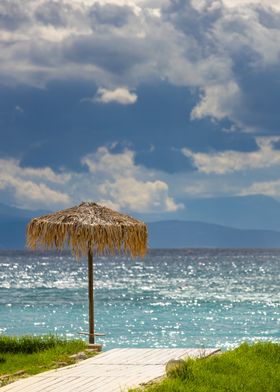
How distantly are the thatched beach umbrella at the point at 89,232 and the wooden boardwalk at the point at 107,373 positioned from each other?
256cm

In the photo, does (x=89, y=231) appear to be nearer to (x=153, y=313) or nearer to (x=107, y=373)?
(x=107, y=373)

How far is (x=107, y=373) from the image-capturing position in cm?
1271

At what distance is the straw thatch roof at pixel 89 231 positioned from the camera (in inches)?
658

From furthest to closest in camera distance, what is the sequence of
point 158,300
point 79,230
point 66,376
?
1. point 158,300
2. point 79,230
3. point 66,376

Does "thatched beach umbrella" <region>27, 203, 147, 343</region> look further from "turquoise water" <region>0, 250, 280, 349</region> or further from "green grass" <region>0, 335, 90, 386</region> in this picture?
"turquoise water" <region>0, 250, 280, 349</region>

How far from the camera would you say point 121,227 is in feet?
55.7

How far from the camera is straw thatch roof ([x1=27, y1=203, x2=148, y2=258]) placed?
16.7 m

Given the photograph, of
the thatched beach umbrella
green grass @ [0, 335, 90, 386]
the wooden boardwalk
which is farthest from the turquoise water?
the wooden boardwalk

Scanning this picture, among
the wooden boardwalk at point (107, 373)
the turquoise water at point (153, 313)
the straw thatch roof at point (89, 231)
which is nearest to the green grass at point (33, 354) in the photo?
the wooden boardwalk at point (107, 373)

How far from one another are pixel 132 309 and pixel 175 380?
2804 cm

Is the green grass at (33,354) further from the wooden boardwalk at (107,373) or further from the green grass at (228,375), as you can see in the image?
the green grass at (228,375)

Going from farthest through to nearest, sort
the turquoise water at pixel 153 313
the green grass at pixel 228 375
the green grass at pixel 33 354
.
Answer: the turquoise water at pixel 153 313 < the green grass at pixel 33 354 < the green grass at pixel 228 375

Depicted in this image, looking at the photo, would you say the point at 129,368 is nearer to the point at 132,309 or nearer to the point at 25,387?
the point at 25,387

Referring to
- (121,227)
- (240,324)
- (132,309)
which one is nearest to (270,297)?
(132,309)
